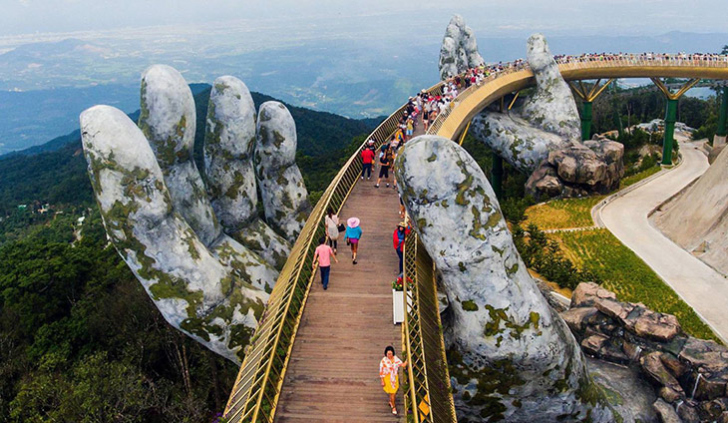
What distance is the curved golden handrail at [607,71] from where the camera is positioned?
3484cm

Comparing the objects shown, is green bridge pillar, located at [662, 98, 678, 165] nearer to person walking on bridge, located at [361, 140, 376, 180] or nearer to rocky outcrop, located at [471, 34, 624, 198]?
rocky outcrop, located at [471, 34, 624, 198]

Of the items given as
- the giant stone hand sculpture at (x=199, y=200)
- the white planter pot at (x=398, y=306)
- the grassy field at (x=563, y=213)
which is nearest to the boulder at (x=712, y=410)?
the white planter pot at (x=398, y=306)

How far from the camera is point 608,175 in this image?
34.6 metres

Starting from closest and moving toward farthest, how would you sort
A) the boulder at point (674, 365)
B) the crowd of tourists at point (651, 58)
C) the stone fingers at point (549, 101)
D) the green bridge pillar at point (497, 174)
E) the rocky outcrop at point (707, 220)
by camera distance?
1. the boulder at point (674, 365)
2. the rocky outcrop at point (707, 220)
3. the stone fingers at point (549, 101)
4. the crowd of tourists at point (651, 58)
5. the green bridge pillar at point (497, 174)

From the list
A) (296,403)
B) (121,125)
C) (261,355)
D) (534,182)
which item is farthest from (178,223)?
(534,182)

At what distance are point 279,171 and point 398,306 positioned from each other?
489 inches

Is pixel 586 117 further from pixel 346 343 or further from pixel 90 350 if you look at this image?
→ pixel 346 343

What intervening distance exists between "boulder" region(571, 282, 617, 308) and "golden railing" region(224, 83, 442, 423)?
34.5ft

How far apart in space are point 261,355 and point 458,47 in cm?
4176

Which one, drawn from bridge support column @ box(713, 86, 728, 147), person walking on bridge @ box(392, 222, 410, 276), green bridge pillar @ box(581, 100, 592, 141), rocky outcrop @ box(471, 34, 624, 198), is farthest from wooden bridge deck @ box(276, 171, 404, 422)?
bridge support column @ box(713, 86, 728, 147)

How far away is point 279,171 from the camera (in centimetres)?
2378

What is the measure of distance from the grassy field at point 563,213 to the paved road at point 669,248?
0.97 metres

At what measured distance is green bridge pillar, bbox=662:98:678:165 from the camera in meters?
39.6

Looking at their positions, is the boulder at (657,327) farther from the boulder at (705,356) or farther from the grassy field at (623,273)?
the grassy field at (623,273)
